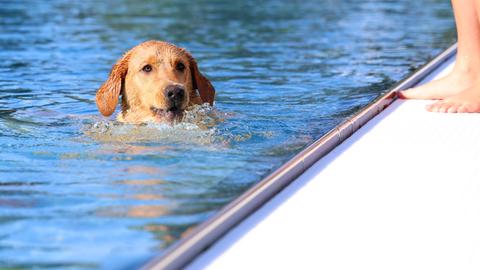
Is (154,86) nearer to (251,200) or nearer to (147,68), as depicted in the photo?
(147,68)

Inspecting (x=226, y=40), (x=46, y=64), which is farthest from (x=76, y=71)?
(x=226, y=40)

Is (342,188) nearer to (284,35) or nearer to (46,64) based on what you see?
(46,64)

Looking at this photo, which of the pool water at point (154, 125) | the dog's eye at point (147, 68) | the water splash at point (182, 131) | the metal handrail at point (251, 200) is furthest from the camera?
Result: the dog's eye at point (147, 68)

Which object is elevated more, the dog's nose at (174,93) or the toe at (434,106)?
the dog's nose at (174,93)

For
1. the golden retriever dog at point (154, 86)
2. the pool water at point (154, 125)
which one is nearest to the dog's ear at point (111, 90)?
the golden retriever dog at point (154, 86)

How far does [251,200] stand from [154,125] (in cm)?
184

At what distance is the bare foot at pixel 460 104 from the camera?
4605 mm

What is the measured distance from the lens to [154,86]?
4.72 meters

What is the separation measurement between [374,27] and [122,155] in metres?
7.52

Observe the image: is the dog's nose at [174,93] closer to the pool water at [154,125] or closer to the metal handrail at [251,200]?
the pool water at [154,125]

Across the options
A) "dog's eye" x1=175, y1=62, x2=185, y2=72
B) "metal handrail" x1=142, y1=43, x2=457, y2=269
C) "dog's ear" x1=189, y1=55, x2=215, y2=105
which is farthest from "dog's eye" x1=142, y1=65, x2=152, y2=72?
"metal handrail" x1=142, y1=43, x2=457, y2=269

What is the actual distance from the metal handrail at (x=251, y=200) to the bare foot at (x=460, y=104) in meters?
0.34

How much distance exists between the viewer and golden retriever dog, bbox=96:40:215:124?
466 cm

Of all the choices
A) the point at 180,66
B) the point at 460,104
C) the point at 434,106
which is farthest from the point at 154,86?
the point at 460,104
